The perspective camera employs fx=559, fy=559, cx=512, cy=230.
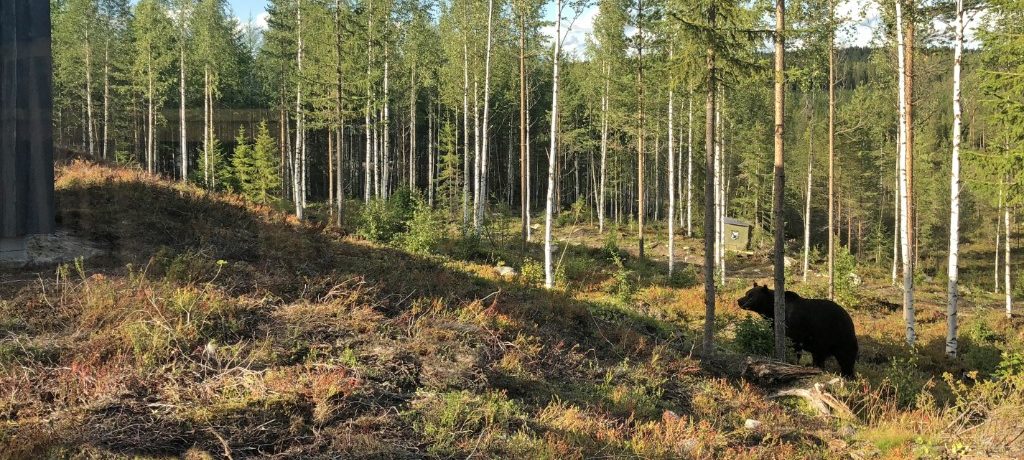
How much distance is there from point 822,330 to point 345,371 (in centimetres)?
968

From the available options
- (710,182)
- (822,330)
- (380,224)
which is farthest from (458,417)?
(380,224)

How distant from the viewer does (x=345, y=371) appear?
6461 millimetres

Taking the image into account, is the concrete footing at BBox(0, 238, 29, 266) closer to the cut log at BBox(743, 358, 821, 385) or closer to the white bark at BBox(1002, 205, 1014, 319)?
the cut log at BBox(743, 358, 821, 385)

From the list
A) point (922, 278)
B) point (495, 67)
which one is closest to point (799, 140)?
point (922, 278)

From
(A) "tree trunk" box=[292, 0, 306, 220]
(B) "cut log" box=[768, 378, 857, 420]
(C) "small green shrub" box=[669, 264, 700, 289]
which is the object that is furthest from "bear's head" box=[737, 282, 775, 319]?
(A) "tree trunk" box=[292, 0, 306, 220]

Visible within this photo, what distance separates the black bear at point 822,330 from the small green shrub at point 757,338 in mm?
537

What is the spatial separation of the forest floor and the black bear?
2.78 ft

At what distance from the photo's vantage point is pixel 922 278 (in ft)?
108

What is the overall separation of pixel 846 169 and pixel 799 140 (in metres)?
8.79

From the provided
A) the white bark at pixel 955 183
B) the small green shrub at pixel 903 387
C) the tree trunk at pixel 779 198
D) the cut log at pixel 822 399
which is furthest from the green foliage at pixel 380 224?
the white bark at pixel 955 183

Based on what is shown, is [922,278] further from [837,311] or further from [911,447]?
Answer: [911,447]

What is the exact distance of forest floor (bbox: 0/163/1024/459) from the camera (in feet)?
17.3

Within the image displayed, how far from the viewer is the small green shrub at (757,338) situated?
1247 centimetres

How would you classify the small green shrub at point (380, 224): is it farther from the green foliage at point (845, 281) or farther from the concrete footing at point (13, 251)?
the green foliage at point (845, 281)
